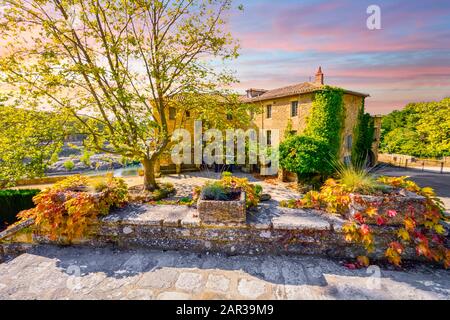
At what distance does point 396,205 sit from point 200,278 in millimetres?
2479

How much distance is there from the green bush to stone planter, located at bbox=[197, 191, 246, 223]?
955cm

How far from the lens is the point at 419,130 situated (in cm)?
1702

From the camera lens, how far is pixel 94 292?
224 centimetres

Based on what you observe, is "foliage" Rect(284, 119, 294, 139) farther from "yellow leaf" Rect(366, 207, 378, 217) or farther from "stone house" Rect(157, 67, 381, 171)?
"yellow leaf" Rect(366, 207, 378, 217)

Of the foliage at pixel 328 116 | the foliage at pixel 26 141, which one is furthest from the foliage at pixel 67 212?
the foliage at pixel 328 116

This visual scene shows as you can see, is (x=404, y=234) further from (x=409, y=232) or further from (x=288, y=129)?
(x=288, y=129)

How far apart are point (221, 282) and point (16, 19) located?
1009cm

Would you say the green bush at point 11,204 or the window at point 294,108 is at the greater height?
the window at point 294,108

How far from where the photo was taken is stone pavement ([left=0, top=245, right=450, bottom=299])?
218 cm

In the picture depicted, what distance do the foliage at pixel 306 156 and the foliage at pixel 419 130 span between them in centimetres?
825

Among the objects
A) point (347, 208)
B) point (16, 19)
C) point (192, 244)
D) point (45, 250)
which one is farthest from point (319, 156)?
point (16, 19)

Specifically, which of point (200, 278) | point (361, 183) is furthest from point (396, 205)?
point (200, 278)

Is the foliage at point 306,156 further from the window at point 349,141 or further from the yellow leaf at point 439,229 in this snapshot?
the yellow leaf at point 439,229

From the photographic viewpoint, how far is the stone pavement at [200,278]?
218 centimetres
